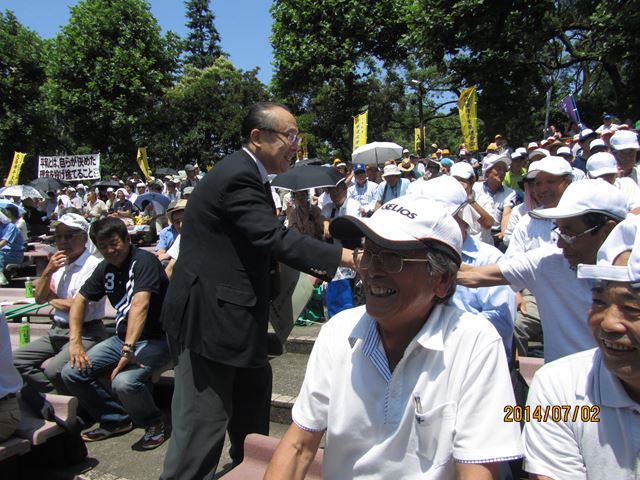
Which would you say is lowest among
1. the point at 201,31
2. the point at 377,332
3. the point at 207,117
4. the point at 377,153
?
the point at 377,332

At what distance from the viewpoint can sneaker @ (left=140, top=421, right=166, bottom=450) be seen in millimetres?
3928

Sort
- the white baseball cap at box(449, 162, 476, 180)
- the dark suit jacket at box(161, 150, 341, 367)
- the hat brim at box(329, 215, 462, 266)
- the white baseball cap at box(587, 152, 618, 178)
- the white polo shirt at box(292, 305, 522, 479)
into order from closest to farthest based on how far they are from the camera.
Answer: the white polo shirt at box(292, 305, 522, 479)
the hat brim at box(329, 215, 462, 266)
the dark suit jacket at box(161, 150, 341, 367)
the white baseball cap at box(587, 152, 618, 178)
the white baseball cap at box(449, 162, 476, 180)

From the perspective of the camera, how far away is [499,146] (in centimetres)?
1208

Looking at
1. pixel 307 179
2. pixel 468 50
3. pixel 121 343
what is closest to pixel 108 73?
pixel 468 50

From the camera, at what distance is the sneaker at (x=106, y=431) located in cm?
414

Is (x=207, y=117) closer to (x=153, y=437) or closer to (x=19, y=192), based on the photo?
(x=19, y=192)

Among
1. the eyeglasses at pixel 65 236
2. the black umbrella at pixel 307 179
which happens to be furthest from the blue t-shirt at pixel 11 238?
the eyeglasses at pixel 65 236

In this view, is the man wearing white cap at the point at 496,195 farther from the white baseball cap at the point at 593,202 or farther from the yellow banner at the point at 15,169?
the yellow banner at the point at 15,169

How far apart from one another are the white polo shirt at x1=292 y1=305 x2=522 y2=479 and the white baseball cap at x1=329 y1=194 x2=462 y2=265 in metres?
0.24

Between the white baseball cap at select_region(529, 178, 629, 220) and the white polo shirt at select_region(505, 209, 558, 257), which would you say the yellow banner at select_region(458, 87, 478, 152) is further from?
the white baseball cap at select_region(529, 178, 629, 220)

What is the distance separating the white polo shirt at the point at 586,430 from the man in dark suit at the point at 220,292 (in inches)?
41.9

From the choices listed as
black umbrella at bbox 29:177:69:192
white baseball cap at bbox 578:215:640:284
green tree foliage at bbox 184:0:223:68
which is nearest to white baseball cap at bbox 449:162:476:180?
white baseball cap at bbox 578:215:640:284

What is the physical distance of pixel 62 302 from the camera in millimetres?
4645
